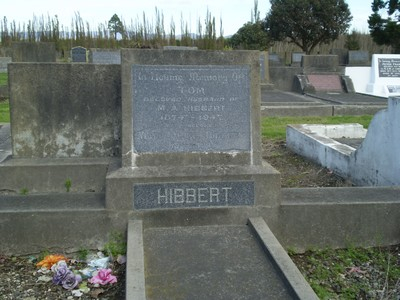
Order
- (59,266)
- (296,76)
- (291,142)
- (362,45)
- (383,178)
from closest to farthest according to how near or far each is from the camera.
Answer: (59,266), (383,178), (291,142), (296,76), (362,45)

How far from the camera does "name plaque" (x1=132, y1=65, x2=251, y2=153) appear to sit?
4.39 meters

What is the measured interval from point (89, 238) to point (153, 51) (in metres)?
1.66

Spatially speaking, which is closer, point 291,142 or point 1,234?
point 1,234

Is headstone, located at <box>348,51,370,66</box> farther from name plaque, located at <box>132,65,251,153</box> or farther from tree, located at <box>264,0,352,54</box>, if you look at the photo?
name plaque, located at <box>132,65,251,153</box>

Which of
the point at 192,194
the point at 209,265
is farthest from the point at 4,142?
the point at 209,265

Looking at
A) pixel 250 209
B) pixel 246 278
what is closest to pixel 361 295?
pixel 246 278

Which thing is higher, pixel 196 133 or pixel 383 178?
pixel 196 133

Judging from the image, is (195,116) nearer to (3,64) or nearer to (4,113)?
(4,113)

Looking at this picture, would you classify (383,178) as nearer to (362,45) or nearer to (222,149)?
(222,149)

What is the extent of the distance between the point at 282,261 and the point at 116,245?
1414mm

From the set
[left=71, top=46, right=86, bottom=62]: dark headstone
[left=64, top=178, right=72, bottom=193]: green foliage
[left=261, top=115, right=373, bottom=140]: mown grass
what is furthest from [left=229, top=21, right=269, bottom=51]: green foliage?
[left=64, top=178, right=72, bottom=193]: green foliage

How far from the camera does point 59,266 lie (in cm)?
377

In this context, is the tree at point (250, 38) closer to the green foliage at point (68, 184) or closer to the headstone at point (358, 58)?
the headstone at point (358, 58)

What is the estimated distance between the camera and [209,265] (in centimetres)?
358
